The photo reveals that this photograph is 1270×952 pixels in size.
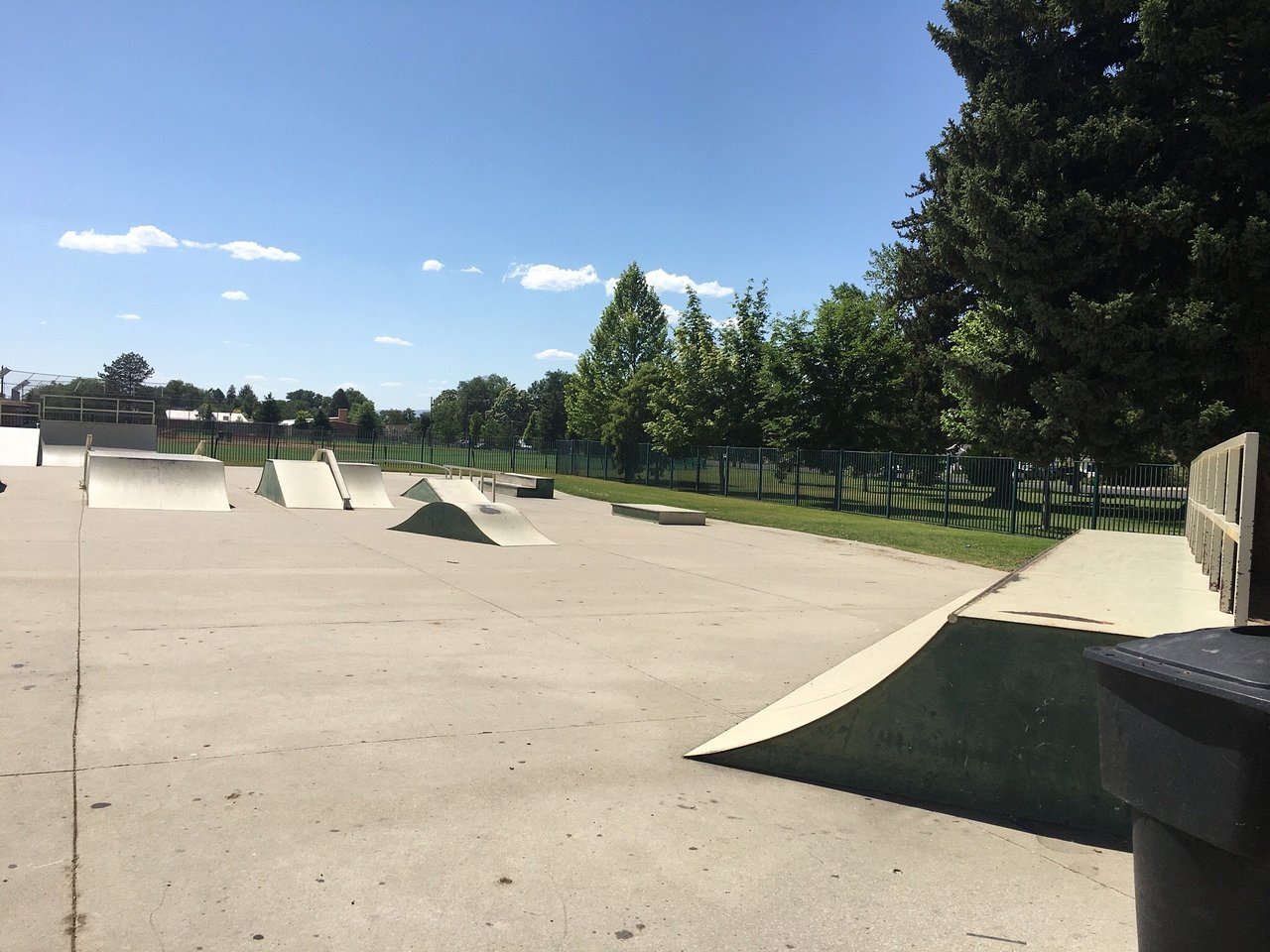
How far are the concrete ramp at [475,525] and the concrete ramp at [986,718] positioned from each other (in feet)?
33.7

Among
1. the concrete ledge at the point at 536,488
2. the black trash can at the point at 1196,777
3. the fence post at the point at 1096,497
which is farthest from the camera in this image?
the concrete ledge at the point at 536,488

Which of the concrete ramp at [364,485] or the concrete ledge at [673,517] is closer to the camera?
the concrete ledge at [673,517]

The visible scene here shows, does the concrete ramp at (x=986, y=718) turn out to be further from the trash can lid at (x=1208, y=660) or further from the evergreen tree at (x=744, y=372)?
the evergreen tree at (x=744, y=372)

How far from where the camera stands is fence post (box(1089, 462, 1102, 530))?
21688 mm

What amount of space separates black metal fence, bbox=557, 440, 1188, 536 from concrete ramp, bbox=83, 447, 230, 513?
18219 mm

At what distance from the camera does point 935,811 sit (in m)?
4.34

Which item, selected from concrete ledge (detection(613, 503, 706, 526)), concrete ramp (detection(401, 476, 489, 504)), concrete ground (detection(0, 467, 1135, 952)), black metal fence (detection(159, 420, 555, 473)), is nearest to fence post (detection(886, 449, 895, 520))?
concrete ledge (detection(613, 503, 706, 526))

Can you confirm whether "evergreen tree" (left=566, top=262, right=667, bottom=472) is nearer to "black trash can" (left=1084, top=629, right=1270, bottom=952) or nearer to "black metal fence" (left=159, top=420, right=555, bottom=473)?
"black metal fence" (left=159, top=420, right=555, bottom=473)

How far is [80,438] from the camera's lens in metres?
38.2

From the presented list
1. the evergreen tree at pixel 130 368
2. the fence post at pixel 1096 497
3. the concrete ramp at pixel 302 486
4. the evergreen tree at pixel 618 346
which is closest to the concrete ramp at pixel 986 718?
the concrete ramp at pixel 302 486

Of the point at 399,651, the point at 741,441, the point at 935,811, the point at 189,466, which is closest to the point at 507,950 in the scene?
the point at 935,811

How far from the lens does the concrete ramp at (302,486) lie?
815 inches

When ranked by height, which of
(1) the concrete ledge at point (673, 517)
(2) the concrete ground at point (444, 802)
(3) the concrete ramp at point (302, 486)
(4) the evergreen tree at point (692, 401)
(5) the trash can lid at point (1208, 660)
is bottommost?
(2) the concrete ground at point (444, 802)

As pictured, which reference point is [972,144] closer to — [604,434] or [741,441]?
[741,441]
